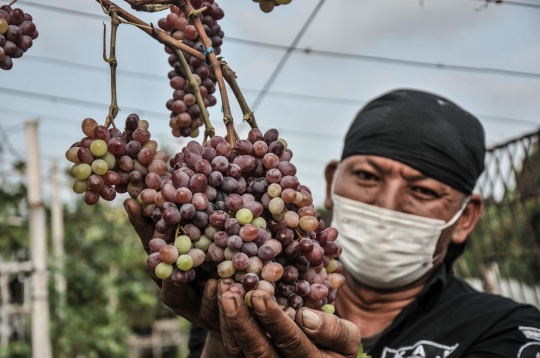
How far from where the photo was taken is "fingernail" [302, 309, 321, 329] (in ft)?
2.92

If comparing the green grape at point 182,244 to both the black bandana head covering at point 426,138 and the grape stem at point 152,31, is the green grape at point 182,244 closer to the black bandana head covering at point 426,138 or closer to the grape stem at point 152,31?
the grape stem at point 152,31

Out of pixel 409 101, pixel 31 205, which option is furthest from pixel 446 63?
pixel 31 205

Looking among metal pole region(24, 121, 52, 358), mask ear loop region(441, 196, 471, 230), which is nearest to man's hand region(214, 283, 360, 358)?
mask ear loop region(441, 196, 471, 230)

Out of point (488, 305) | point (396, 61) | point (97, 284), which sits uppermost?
point (396, 61)

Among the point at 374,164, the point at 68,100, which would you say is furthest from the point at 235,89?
the point at 68,100

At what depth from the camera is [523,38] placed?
4125 mm

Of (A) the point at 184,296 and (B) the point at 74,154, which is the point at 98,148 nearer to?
(B) the point at 74,154

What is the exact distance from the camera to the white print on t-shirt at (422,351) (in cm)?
179

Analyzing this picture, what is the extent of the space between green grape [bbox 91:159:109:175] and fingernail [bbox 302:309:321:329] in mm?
384

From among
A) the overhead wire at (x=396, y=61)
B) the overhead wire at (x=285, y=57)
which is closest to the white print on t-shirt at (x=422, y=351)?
the overhead wire at (x=285, y=57)

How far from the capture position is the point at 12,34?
94 cm

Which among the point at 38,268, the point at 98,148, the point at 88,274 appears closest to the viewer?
the point at 98,148

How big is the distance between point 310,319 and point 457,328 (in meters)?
1.12

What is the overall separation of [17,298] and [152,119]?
12.4 ft
